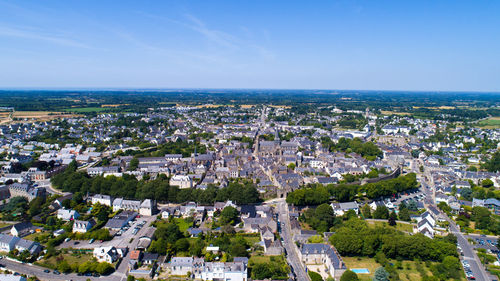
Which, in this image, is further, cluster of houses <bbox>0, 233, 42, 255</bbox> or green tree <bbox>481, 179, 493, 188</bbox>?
green tree <bbox>481, 179, 493, 188</bbox>

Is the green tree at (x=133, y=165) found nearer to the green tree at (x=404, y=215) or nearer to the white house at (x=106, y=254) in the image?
the white house at (x=106, y=254)

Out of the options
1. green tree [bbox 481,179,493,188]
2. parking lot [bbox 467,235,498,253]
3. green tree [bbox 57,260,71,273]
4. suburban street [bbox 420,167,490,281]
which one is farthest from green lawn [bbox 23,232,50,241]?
green tree [bbox 481,179,493,188]

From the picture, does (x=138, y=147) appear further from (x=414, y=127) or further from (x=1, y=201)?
(x=414, y=127)

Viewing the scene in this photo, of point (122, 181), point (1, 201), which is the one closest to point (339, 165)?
point (122, 181)

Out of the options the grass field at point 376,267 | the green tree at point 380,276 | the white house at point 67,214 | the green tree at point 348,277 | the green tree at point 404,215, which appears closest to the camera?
the green tree at point 348,277

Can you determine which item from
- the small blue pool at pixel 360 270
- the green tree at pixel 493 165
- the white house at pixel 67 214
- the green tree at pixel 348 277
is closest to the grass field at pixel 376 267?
the small blue pool at pixel 360 270

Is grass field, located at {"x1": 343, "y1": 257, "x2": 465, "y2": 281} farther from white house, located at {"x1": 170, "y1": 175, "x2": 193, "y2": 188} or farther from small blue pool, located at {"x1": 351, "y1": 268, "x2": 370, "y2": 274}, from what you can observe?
white house, located at {"x1": 170, "y1": 175, "x2": 193, "y2": 188}

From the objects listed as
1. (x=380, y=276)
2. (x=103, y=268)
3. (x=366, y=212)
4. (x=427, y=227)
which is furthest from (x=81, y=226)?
(x=427, y=227)

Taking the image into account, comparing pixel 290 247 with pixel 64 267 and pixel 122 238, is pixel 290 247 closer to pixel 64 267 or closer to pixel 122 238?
pixel 122 238
